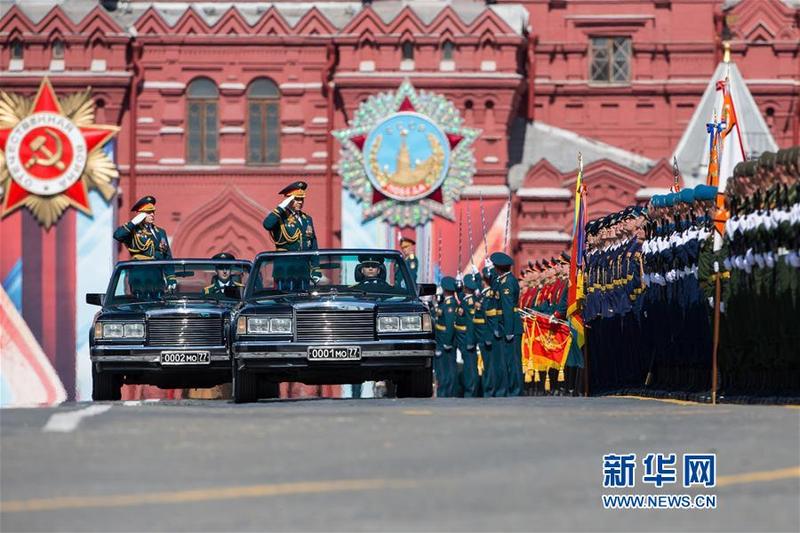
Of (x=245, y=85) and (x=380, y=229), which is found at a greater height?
(x=245, y=85)

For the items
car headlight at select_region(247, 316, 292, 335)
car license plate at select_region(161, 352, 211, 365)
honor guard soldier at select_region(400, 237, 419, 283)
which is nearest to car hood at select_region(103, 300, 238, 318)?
car license plate at select_region(161, 352, 211, 365)

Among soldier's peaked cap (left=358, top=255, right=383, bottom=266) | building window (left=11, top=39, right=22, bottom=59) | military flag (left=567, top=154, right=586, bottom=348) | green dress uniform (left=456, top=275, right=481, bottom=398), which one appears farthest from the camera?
building window (left=11, top=39, right=22, bottom=59)

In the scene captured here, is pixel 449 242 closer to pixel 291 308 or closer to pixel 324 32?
pixel 324 32

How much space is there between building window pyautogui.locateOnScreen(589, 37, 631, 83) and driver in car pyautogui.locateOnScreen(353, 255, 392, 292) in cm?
2762

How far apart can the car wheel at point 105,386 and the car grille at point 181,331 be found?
0.67 metres

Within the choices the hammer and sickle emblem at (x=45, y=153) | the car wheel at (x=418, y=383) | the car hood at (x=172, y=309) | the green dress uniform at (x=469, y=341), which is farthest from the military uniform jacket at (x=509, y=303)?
the hammer and sickle emblem at (x=45, y=153)

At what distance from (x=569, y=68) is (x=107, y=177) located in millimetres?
10611

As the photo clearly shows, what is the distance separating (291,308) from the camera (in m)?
17.4

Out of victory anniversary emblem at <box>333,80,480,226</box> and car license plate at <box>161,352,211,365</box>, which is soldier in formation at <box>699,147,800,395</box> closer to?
car license plate at <box>161,352,211,365</box>

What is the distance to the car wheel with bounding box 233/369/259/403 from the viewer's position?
690 inches

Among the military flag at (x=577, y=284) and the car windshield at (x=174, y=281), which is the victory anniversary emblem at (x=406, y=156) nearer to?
the military flag at (x=577, y=284)

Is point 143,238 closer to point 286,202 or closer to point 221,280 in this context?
point 221,280

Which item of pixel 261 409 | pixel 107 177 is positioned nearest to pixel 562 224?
pixel 107 177

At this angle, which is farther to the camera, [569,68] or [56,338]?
[569,68]
